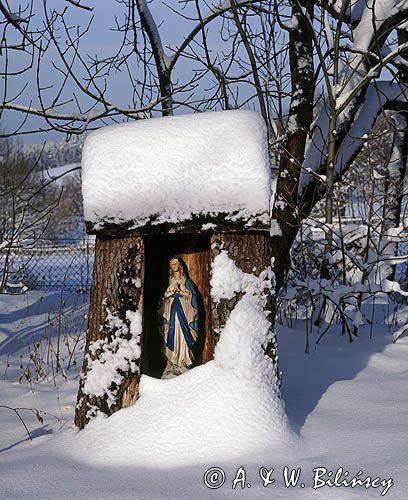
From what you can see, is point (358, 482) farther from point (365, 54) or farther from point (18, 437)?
point (365, 54)

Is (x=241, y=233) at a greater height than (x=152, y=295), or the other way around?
(x=241, y=233)

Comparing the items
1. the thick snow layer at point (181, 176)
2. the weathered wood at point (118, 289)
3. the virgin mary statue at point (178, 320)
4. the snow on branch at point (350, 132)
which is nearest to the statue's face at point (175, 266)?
the virgin mary statue at point (178, 320)

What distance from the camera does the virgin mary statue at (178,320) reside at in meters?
2.95

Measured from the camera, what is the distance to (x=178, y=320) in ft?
9.68

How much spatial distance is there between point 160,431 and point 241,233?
92 centimetres

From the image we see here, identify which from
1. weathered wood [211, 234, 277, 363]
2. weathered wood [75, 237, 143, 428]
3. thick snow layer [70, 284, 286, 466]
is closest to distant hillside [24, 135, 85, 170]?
weathered wood [75, 237, 143, 428]

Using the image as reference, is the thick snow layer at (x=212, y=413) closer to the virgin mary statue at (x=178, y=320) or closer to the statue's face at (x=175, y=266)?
the virgin mary statue at (x=178, y=320)

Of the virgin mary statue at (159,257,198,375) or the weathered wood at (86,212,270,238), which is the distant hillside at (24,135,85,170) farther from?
the virgin mary statue at (159,257,198,375)

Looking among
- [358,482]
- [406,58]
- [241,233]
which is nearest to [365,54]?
[406,58]

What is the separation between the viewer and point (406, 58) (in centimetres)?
525

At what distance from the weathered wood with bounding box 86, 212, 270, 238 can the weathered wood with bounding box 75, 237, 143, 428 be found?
76mm

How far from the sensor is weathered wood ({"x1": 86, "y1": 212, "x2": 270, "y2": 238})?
2.61 meters

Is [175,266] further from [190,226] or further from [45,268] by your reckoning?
[45,268]

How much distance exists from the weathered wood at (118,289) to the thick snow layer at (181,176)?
0.15 meters
